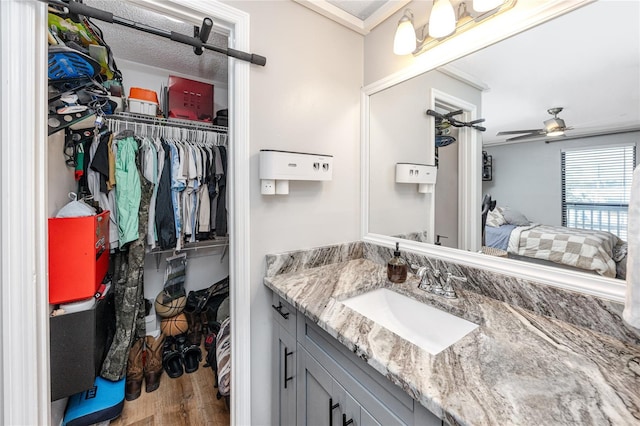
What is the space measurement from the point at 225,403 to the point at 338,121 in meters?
1.85

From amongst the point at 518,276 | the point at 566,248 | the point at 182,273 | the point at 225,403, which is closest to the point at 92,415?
the point at 225,403

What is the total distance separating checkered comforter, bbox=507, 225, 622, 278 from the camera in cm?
78

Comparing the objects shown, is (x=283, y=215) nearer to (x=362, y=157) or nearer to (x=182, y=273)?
(x=362, y=157)

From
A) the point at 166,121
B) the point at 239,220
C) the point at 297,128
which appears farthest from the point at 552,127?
the point at 166,121

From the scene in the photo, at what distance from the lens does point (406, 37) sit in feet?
3.87

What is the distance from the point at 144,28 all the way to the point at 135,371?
1.96 m

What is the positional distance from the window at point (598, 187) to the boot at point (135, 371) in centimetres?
241

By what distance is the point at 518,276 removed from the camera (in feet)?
2.99

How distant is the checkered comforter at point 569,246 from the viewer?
78cm

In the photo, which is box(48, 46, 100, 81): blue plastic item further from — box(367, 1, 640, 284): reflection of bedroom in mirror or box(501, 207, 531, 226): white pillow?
box(501, 207, 531, 226): white pillow

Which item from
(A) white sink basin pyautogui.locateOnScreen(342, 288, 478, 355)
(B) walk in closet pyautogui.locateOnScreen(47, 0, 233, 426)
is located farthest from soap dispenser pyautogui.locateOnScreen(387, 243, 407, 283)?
(B) walk in closet pyautogui.locateOnScreen(47, 0, 233, 426)

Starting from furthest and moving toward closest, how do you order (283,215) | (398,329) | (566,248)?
(283,215) → (398,329) → (566,248)

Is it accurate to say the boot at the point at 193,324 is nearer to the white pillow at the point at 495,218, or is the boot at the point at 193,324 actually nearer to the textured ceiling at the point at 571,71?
the white pillow at the point at 495,218

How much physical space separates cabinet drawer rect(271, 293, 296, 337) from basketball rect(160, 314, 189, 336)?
4.05 ft
